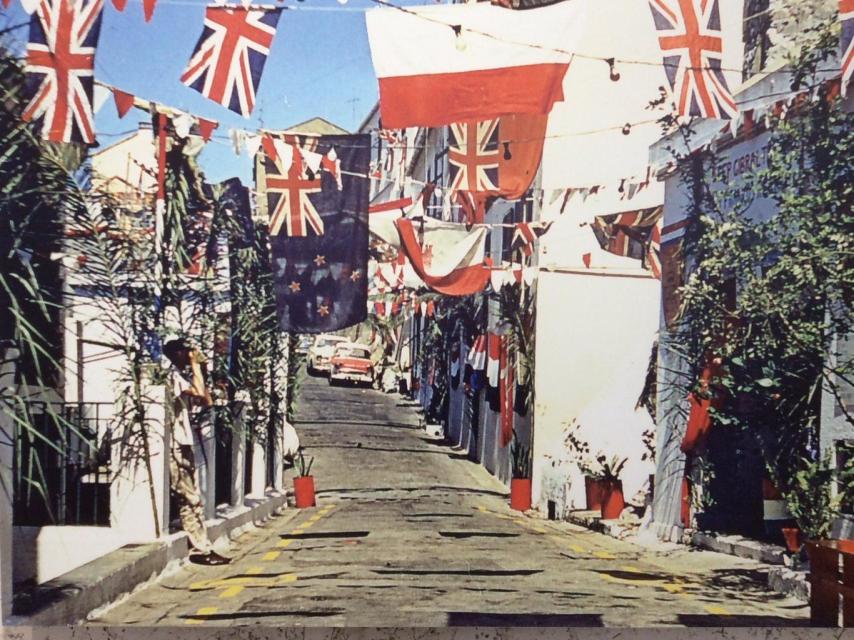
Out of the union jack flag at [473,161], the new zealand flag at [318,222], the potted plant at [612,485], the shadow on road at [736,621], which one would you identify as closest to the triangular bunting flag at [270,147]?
the new zealand flag at [318,222]

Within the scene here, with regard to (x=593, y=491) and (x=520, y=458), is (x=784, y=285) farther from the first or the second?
(x=520, y=458)

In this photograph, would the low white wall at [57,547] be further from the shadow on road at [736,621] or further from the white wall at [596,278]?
the shadow on road at [736,621]

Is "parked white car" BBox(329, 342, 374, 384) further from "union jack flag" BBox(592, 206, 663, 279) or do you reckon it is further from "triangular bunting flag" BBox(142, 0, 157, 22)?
"triangular bunting flag" BBox(142, 0, 157, 22)

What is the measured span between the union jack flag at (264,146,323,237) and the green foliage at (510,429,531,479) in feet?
4.43

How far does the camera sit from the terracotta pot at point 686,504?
465 centimetres

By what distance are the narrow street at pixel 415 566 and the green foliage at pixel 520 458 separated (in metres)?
0.13

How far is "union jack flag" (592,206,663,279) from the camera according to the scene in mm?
4441

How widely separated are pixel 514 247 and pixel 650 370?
824 mm

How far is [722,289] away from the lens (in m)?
4.38

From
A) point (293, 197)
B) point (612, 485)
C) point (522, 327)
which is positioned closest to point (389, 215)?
point (293, 197)

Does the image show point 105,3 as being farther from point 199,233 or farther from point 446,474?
point 446,474

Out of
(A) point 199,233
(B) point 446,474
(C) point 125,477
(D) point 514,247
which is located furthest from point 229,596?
(D) point 514,247

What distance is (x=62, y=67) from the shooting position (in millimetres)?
3961

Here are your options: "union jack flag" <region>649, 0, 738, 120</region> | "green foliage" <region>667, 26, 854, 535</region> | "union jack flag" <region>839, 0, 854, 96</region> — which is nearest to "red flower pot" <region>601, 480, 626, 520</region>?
"green foliage" <region>667, 26, 854, 535</region>
